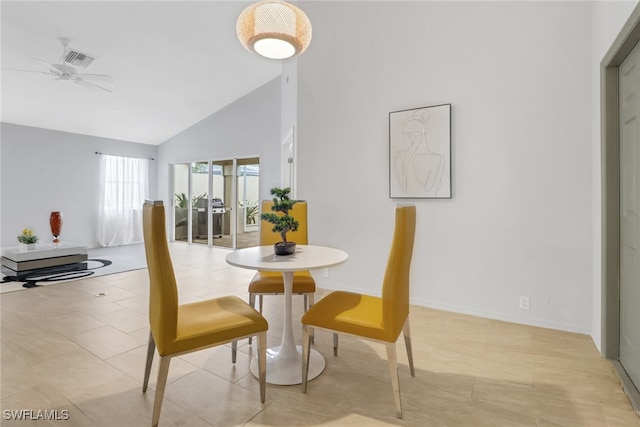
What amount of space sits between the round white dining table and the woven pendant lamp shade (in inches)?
55.8

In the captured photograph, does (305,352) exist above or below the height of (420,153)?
below

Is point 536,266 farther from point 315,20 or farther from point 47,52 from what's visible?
point 47,52

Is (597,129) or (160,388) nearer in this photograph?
(160,388)

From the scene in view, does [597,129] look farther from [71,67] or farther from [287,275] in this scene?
[71,67]

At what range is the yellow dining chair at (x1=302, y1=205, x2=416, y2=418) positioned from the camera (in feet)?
5.38

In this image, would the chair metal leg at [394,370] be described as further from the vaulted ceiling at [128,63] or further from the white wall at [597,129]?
the vaulted ceiling at [128,63]

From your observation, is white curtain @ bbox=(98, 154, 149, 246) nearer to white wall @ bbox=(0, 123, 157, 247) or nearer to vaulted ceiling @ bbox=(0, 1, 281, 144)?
white wall @ bbox=(0, 123, 157, 247)

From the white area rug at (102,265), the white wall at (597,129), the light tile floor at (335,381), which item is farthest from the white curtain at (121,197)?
the white wall at (597,129)

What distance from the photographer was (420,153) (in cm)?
323

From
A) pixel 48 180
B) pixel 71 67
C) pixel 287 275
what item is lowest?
pixel 287 275

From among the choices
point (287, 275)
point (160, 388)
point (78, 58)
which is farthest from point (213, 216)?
point (160, 388)

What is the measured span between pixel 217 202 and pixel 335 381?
6195mm

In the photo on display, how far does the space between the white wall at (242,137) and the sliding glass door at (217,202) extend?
0.75ft

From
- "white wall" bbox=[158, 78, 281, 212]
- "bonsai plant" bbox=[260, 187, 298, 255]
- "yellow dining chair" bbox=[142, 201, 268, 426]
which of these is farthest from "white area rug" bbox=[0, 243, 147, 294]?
"bonsai plant" bbox=[260, 187, 298, 255]
